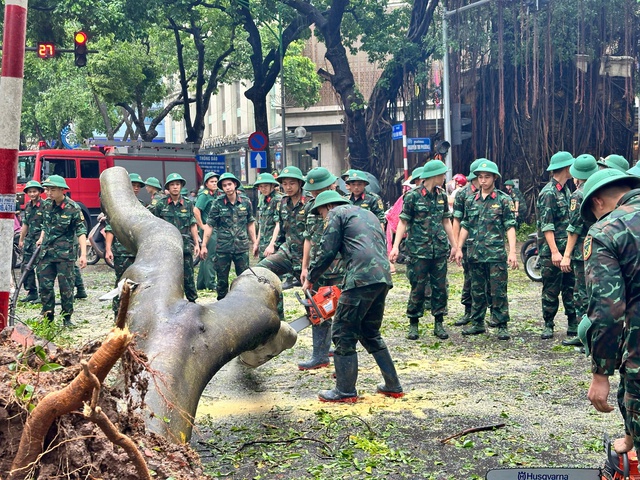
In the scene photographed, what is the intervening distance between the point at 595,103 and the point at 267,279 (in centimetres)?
1649

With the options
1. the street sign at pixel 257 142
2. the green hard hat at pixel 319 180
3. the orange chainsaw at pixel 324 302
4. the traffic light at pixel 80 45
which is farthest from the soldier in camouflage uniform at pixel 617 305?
the street sign at pixel 257 142

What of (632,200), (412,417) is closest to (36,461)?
(632,200)

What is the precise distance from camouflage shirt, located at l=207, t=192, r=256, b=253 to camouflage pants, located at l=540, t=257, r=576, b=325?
4.16 meters

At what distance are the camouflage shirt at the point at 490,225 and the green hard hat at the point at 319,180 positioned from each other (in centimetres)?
218

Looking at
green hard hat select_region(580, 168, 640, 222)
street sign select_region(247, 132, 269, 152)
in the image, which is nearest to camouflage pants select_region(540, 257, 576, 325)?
green hard hat select_region(580, 168, 640, 222)

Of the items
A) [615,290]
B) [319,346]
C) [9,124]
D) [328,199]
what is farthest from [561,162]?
[9,124]

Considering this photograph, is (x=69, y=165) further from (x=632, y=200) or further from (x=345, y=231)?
(x=632, y=200)

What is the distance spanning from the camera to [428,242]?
902cm

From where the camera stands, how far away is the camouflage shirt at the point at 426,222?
9047 mm

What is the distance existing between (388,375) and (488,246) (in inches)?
116

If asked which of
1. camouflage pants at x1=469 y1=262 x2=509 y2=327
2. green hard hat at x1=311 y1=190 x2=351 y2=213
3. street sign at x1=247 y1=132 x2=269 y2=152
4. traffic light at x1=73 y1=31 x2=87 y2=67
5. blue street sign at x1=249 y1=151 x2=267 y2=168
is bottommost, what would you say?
camouflage pants at x1=469 y1=262 x2=509 y2=327

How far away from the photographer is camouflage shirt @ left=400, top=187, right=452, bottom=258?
356 inches

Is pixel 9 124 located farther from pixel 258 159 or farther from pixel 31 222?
pixel 258 159

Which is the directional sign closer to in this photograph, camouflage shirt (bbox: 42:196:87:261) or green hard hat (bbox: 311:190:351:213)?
camouflage shirt (bbox: 42:196:87:261)
